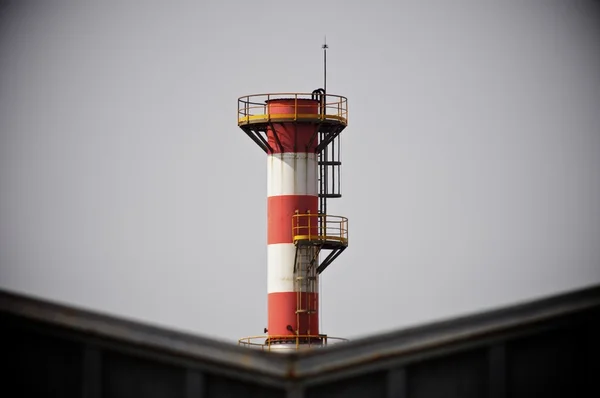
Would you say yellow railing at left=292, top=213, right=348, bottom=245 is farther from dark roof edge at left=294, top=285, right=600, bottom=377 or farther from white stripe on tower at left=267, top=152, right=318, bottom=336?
dark roof edge at left=294, top=285, right=600, bottom=377

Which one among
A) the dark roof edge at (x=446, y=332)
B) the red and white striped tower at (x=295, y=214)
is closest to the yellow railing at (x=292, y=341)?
the red and white striped tower at (x=295, y=214)

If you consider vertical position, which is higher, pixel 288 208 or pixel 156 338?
pixel 288 208

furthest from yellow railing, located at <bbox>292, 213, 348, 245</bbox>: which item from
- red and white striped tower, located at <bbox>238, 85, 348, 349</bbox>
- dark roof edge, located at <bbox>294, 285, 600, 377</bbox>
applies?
dark roof edge, located at <bbox>294, 285, 600, 377</bbox>

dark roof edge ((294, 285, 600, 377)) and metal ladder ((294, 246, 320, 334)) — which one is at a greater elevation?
metal ladder ((294, 246, 320, 334))

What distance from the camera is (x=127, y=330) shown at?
1028 centimetres

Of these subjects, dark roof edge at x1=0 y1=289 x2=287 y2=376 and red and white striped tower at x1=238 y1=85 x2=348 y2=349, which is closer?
dark roof edge at x1=0 y1=289 x2=287 y2=376

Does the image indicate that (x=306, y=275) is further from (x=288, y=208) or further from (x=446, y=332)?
(x=446, y=332)

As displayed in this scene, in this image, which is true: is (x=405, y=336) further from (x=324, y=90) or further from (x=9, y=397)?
(x=324, y=90)

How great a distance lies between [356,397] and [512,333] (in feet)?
3.66

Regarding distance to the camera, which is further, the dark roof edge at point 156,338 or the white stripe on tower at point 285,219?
the white stripe on tower at point 285,219

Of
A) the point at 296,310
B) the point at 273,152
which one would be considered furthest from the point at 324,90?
the point at 296,310

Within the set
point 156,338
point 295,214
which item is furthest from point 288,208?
point 156,338

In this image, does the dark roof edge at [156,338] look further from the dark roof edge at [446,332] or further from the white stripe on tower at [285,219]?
the white stripe on tower at [285,219]

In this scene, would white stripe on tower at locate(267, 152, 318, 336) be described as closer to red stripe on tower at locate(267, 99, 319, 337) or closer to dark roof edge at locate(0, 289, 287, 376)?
red stripe on tower at locate(267, 99, 319, 337)
